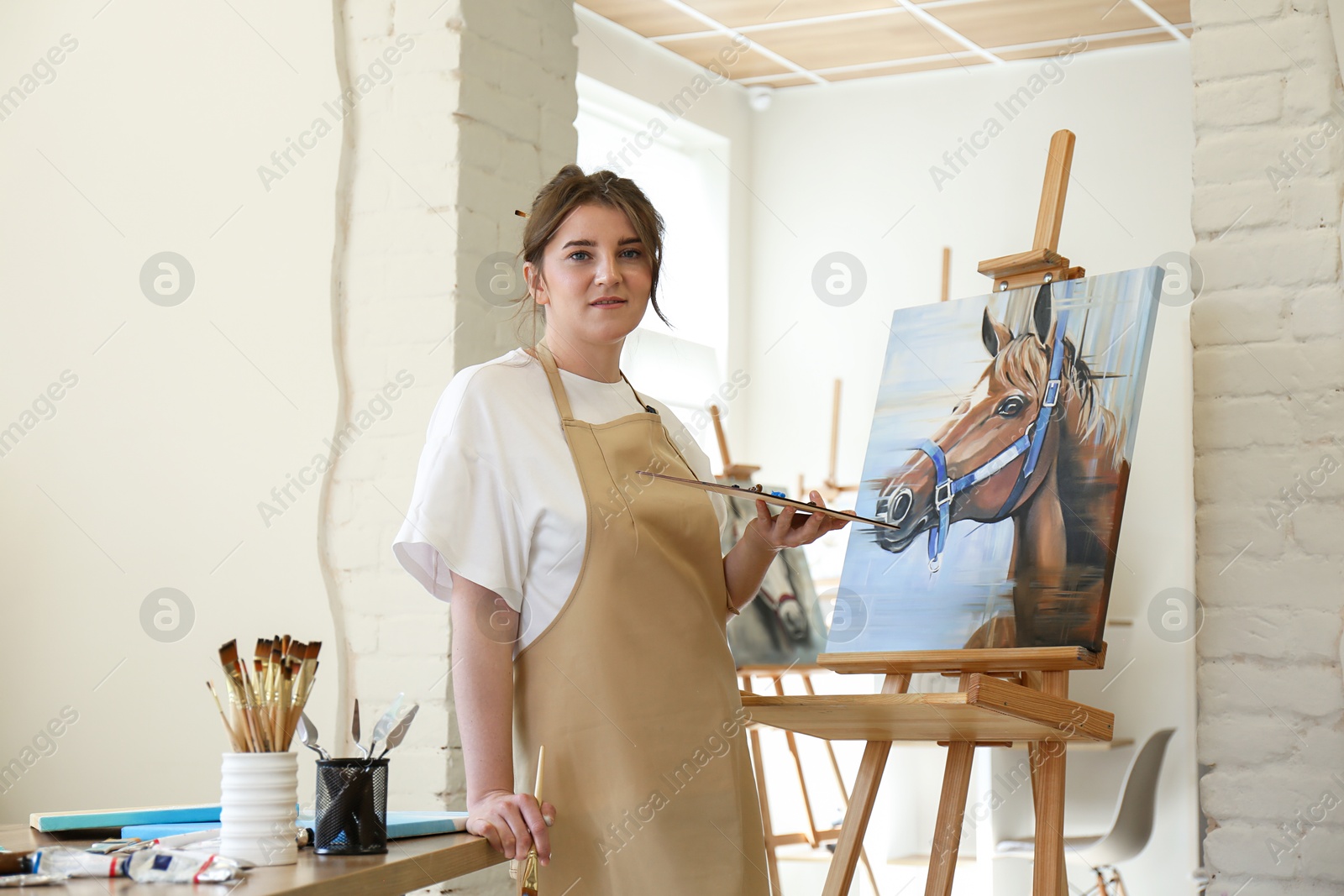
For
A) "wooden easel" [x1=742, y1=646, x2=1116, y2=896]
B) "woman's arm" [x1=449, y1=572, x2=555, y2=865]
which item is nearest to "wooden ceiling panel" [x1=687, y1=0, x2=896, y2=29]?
"wooden easel" [x1=742, y1=646, x2=1116, y2=896]

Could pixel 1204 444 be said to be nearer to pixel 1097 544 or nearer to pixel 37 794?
pixel 1097 544

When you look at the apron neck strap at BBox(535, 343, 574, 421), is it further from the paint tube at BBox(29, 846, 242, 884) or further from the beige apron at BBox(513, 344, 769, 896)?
the paint tube at BBox(29, 846, 242, 884)

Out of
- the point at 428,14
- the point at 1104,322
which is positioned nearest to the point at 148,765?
the point at 428,14

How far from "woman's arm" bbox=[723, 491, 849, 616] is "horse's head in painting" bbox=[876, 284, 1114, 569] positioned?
39 cm

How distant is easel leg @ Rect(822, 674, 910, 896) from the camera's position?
74.6 inches

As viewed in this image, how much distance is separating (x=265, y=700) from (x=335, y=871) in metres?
0.18

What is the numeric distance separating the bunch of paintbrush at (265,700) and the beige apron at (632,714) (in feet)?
1.18

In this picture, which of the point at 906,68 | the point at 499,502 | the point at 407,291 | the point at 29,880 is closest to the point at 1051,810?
the point at 499,502

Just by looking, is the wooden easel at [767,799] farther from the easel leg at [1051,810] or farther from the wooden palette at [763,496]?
the wooden palette at [763,496]

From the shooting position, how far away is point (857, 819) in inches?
76.3

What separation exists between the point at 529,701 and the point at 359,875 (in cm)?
43

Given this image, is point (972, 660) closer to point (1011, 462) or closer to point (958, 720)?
point (958, 720)

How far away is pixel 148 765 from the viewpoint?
249 cm

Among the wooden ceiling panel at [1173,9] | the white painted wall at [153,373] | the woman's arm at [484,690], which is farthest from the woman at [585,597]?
the wooden ceiling panel at [1173,9]
